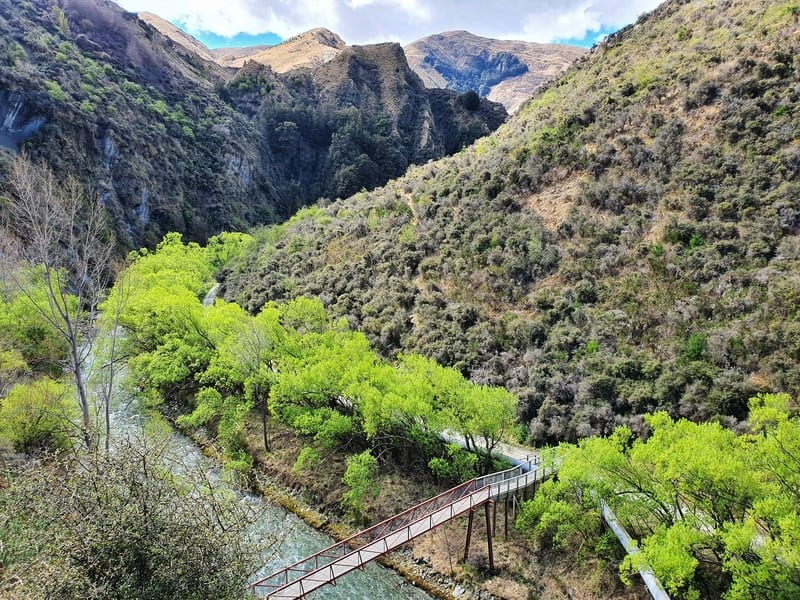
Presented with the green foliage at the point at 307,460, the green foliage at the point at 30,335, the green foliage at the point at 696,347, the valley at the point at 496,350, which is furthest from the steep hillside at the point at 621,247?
the green foliage at the point at 30,335

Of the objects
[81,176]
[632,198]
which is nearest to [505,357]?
[632,198]

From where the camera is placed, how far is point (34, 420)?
78.6 ft

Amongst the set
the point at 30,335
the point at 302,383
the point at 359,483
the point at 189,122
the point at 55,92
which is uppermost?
the point at 189,122

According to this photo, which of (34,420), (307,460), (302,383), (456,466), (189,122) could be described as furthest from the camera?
(189,122)

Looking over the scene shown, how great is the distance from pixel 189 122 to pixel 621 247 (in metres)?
94.0

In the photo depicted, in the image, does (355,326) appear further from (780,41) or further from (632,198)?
(780,41)

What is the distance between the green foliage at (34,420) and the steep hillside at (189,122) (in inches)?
2004

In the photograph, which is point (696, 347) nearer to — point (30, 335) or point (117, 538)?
point (117, 538)

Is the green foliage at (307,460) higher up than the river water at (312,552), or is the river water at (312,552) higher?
the green foliage at (307,460)

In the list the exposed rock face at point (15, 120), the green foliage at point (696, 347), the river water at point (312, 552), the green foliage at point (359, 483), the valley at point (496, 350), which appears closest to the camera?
the valley at point (496, 350)

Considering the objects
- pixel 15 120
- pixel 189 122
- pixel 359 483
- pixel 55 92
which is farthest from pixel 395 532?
pixel 189 122

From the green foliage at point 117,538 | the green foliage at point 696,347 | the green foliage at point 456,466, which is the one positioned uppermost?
the green foliage at point 696,347

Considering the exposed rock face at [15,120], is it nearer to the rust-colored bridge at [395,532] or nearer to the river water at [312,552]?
the river water at [312,552]

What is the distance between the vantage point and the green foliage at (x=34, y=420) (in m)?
23.5
